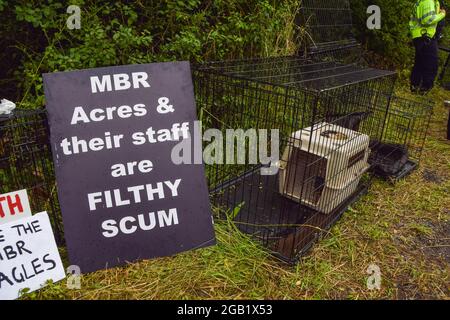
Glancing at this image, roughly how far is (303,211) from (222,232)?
2.41 ft

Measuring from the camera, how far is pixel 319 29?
518cm

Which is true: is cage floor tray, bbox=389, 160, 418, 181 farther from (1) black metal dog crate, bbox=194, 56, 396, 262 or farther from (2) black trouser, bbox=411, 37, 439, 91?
(2) black trouser, bbox=411, 37, 439, 91

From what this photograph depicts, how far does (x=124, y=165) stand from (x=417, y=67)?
6.17 metres

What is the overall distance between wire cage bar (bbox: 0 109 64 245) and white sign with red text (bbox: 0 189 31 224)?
0.18m

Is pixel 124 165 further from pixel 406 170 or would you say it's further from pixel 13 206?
pixel 406 170

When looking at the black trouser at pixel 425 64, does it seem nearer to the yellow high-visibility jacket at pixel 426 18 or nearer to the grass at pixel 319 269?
the yellow high-visibility jacket at pixel 426 18

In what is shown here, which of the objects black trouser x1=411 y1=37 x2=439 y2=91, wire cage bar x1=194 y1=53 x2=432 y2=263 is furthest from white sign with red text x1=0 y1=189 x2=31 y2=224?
black trouser x1=411 y1=37 x2=439 y2=91

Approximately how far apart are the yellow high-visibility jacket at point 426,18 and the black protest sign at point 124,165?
5.40 m

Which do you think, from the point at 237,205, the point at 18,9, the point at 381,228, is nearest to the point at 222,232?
the point at 237,205

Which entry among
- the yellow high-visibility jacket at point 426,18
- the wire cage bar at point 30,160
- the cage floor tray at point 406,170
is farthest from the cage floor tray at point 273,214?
the yellow high-visibility jacket at point 426,18

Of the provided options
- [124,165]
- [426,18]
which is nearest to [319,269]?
[124,165]

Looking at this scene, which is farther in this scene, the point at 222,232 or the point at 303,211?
the point at 303,211

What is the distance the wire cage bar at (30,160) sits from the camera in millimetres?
2111

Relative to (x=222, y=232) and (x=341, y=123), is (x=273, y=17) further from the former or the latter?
(x=222, y=232)
